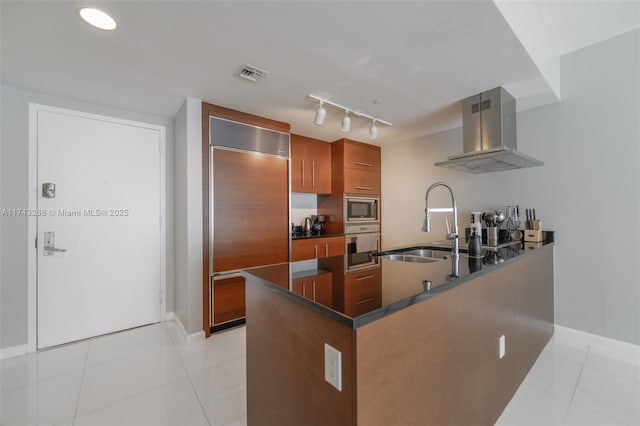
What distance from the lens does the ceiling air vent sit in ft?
6.57

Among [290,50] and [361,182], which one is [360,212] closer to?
[361,182]

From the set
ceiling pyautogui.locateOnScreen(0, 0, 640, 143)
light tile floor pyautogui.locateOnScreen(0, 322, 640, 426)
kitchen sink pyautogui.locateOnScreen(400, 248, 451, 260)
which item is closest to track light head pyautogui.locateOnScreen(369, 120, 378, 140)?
ceiling pyautogui.locateOnScreen(0, 0, 640, 143)

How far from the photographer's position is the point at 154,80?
217cm

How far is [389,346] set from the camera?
88 centimetres

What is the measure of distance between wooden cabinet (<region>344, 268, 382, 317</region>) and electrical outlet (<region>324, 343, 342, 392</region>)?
145 mm

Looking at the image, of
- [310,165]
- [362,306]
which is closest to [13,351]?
[362,306]

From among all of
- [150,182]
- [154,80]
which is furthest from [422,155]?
[150,182]

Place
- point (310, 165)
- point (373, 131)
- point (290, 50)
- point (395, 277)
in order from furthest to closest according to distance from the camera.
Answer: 1. point (310, 165)
2. point (373, 131)
3. point (290, 50)
4. point (395, 277)

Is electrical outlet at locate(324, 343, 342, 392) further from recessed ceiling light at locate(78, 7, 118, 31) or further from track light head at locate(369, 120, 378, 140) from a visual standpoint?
track light head at locate(369, 120, 378, 140)

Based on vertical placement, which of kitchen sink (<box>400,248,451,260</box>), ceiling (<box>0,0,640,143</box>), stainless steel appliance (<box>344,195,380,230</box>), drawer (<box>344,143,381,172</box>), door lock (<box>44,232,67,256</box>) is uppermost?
ceiling (<box>0,0,640,143</box>)

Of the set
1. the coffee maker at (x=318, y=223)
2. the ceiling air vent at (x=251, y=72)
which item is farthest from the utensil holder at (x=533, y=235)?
the ceiling air vent at (x=251, y=72)

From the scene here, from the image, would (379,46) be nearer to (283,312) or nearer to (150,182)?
(283,312)

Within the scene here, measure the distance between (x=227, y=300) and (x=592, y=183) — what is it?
11.9 ft

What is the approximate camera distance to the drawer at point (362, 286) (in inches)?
38.2
